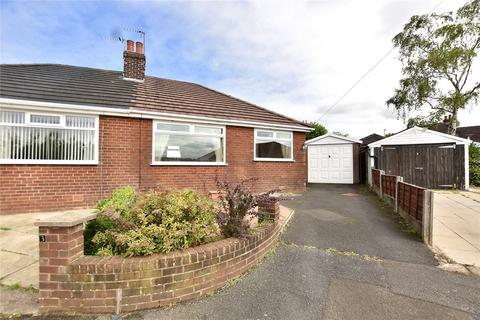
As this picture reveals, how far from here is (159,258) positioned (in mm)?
2678

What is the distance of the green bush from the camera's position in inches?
111

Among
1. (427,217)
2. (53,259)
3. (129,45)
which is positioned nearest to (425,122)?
(427,217)

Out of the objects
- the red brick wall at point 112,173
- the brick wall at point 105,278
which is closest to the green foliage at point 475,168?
the red brick wall at point 112,173

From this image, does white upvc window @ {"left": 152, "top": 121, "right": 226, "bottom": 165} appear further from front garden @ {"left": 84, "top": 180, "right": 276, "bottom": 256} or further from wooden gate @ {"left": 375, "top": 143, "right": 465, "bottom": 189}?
wooden gate @ {"left": 375, "top": 143, "right": 465, "bottom": 189}

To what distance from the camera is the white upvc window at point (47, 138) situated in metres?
6.51

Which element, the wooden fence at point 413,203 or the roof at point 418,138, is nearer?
the wooden fence at point 413,203

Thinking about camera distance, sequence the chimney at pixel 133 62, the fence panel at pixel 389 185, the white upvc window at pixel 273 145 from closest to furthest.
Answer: the fence panel at pixel 389 185 < the white upvc window at pixel 273 145 < the chimney at pixel 133 62

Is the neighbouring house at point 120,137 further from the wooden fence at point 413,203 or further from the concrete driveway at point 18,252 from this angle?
the wooden fence at point 413,203

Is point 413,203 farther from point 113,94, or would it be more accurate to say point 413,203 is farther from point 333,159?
point 333,159

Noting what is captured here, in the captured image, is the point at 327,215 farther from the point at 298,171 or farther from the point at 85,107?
the point at 85,107

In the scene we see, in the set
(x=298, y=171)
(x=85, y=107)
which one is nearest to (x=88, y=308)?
(x=85, y=107)

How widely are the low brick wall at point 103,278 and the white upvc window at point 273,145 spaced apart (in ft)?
25.3

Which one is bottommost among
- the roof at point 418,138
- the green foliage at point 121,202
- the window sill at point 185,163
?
the green foliage at point 121,202

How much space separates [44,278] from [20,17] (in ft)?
22.2
